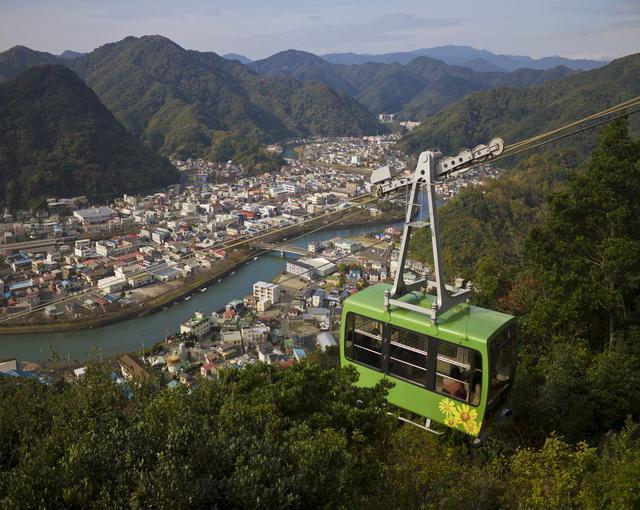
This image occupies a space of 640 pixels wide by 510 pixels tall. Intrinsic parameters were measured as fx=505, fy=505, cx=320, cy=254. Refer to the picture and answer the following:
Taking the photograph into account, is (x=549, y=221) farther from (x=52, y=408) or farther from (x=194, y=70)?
(x=194, y=70)

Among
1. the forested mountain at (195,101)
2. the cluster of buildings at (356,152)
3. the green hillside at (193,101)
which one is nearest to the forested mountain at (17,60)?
the forested mountain at (195,101)

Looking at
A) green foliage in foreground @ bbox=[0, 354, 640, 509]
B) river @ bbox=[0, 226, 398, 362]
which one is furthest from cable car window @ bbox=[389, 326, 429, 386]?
river @ bbox=[0, 226, 398, 362]

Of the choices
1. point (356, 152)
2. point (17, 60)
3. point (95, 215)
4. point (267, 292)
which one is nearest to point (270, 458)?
point (267, 292)

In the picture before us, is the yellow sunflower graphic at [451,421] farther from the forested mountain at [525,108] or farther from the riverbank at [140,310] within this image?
the forested mountain at [525,108]

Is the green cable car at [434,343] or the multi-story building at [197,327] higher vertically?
the green cable car at [434,343]

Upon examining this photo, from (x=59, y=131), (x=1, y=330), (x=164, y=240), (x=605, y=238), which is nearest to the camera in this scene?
(x=605, y=238)

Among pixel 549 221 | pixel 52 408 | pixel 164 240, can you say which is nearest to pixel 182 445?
pixel 52 408

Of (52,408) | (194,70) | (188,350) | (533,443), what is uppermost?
(194,70)
